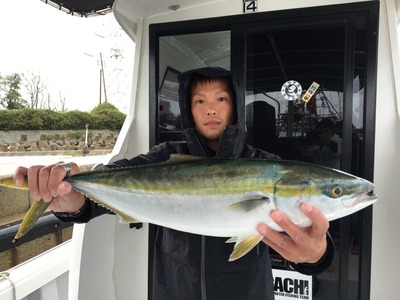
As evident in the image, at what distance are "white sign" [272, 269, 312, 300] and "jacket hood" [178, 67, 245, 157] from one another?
1.68 metres

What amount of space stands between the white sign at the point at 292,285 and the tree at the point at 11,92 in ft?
163

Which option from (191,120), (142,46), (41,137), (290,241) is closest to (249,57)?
(142,46)

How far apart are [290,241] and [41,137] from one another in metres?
38.0

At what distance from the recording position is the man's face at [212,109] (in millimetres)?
2078

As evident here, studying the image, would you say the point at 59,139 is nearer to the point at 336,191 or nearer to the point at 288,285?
the point at 288,285

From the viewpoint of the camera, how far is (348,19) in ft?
9.91

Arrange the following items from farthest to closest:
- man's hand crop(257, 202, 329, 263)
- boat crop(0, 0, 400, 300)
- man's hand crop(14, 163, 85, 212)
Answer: boat crop(0, 0, 400, 300) < man's hand crop(14, 163, 85, 212) < man's hand crop(257, 202, 329, 263)

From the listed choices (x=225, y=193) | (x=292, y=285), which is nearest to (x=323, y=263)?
(x=225, y=193)

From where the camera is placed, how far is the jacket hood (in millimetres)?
2031

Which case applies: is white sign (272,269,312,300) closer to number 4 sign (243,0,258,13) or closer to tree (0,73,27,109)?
number 4 sign (243,0,258,13)

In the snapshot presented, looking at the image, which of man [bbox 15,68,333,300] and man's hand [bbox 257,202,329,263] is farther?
man [bbox 15,68,333,300]

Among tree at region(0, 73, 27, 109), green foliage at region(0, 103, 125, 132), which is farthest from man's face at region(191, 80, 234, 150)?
tree at region(0, 73, 27, 109)

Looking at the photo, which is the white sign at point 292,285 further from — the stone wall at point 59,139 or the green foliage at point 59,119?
the green foliage at point 59,119

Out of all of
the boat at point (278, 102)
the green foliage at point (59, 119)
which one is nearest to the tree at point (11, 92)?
the green foliage at point (59, 119)
